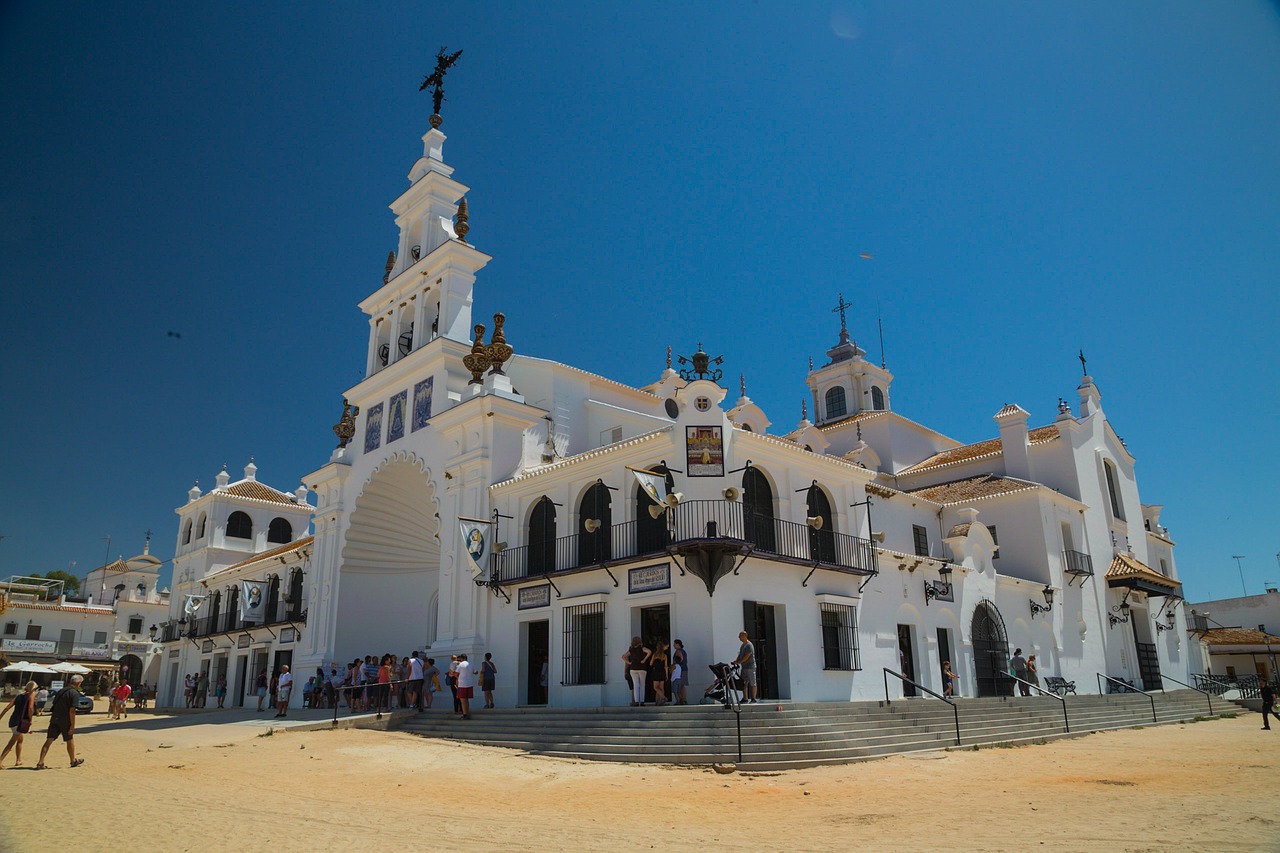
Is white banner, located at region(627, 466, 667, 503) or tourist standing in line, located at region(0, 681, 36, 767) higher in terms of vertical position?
white banner, located at region(627, 466, 667, 503)

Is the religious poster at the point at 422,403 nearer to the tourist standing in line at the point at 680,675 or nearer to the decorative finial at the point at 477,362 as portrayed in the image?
the decorative finial at the point at 477,362

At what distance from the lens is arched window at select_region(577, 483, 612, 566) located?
65.0ft

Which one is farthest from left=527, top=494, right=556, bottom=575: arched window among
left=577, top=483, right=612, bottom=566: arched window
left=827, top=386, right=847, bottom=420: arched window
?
left=827, top=386, right=847, bottom=420: arched window

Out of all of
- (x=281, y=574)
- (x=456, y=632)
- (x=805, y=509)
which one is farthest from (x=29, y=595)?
(x=805, y=509)

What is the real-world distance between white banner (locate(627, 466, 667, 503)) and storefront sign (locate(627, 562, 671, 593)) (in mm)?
1491

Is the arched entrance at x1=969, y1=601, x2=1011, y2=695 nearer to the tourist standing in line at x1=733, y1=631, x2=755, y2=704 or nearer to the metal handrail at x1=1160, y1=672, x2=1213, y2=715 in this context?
the metal handrail at x1=1160, y1=672, x2=1213, y2=715

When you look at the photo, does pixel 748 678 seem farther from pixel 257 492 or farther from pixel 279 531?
pixel 257 492

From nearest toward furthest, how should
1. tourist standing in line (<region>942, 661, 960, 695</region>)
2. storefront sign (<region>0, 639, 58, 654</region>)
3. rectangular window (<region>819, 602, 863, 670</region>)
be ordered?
rectangular window (<region>819, 602, 863, 670</region>), tourist standing in line (<region>942, 661, 960, 695</region>), storefront sign (<region>0, 639, 58, 654</region>)

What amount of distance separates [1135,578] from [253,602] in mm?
33063

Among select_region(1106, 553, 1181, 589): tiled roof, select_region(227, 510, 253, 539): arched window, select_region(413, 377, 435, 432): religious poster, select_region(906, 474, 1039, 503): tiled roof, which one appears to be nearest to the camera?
select_region(413, 377, 435, 432): religious poster

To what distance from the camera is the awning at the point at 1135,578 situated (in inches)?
1145

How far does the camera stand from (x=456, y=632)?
70.9ft

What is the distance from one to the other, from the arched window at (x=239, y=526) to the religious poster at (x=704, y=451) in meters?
33.7

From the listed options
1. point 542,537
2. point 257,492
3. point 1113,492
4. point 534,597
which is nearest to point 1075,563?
point 1113,492
